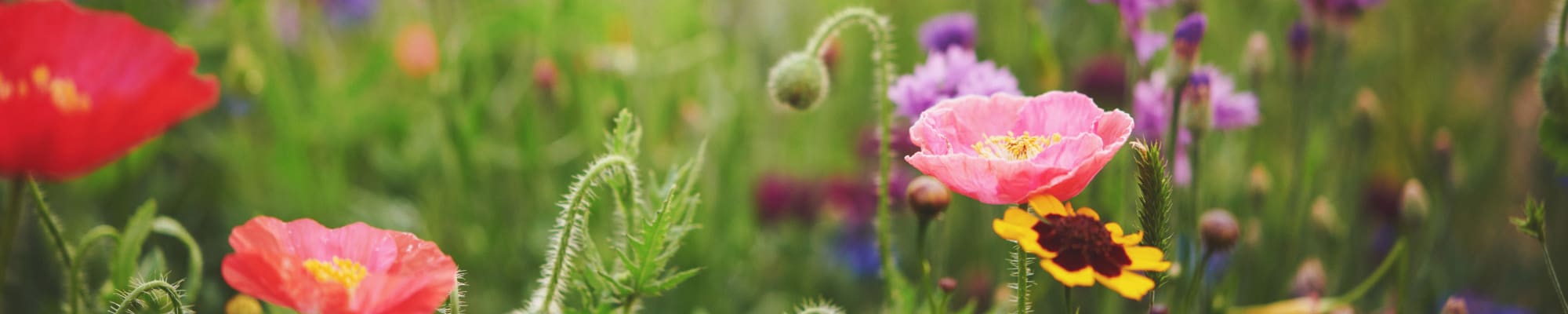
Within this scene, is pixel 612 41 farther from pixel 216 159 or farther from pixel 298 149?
pixel 216 159

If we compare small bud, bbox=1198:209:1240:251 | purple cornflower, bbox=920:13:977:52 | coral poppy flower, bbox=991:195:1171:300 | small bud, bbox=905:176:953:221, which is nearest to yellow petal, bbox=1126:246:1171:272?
coral poppy flower, bbox=991:195:1171:300

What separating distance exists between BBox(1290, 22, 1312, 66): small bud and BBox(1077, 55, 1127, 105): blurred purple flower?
0.19 m

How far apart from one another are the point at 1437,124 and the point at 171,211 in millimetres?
1774

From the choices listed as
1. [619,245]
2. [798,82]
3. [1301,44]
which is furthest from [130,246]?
[1301,44]

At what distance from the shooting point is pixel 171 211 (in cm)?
134

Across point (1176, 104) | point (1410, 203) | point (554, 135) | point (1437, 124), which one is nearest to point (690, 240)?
point (554, 135)

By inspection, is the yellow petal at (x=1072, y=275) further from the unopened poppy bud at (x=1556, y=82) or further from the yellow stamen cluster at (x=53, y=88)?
the yellow stamen cluster at (x=53, y=88)

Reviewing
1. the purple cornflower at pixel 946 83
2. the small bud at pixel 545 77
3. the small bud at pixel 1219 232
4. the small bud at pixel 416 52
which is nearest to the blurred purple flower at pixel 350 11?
the small bud at pixel 416 52

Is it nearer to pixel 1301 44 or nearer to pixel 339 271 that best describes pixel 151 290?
pixel 339 271

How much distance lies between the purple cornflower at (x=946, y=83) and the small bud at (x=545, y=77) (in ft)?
1.83

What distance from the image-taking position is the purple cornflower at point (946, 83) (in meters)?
0.87

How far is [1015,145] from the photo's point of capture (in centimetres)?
66

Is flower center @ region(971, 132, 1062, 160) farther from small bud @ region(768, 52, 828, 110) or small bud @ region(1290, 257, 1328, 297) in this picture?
small bud @ region(1290, 257, 1328, 297)

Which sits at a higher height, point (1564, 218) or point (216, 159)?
point (216, 159)
